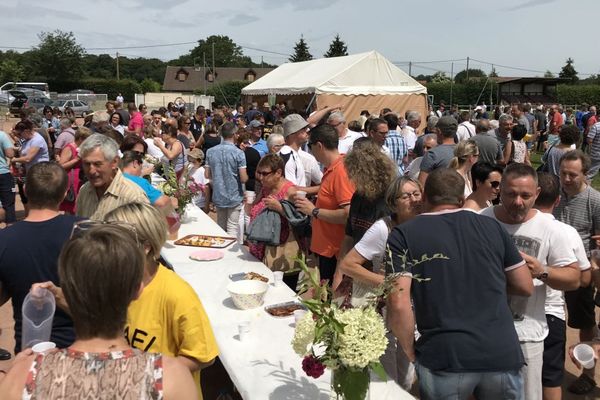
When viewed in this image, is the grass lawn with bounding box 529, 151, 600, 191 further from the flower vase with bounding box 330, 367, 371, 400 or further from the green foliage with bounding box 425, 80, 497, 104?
the green foliage with bounding box 425, 80, 497, 104

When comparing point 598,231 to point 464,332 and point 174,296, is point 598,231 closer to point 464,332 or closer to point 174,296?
point 464,332

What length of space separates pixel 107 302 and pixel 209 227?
3917 mm

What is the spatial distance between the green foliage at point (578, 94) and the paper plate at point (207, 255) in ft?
135

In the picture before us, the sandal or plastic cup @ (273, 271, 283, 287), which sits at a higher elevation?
plastic cup @ (273, 271, 283, 287)

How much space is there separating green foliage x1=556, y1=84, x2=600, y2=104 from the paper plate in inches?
1616

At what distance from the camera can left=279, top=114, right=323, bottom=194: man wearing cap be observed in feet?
16.6

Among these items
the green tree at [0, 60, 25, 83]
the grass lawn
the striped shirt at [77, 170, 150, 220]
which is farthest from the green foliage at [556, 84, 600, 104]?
the green tree at [0, 60, 25, 83]

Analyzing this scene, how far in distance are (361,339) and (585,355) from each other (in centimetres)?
133

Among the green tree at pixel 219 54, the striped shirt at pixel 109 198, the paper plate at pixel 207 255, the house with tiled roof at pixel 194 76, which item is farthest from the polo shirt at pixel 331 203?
the green tree at pixel 219 54

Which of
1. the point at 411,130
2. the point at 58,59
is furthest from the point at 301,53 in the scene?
the point at 411,130

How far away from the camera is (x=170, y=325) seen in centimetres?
187

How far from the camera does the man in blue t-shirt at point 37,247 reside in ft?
7.49

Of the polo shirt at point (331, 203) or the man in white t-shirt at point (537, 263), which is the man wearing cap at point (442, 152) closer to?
the polo shirt at point (331, 203)

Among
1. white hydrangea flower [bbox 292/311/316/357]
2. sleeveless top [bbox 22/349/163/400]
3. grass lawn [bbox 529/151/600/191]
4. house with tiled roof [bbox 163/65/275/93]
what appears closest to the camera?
sleeveless top [bbox 22/349/163/400]
